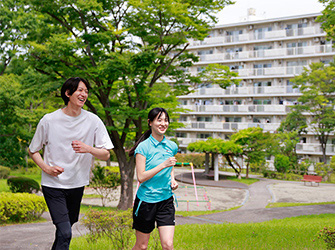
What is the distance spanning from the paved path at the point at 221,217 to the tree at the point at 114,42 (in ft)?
16.3

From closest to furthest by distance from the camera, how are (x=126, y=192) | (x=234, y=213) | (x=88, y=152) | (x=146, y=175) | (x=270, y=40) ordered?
(x=88, y=152)
(x=146, y=175)
(x=234, y=213)
(x=126, y=192)
(x=270, y=40)

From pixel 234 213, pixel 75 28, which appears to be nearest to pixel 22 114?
pixel 75 28

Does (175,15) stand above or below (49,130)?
above

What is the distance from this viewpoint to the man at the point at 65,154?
125 inches

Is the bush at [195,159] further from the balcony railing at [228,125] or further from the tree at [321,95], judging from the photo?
the tree at [321,95]

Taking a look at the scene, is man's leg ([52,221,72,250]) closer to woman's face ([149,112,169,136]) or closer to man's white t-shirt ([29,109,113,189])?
man's white t-shirt ([29,109,113,189])

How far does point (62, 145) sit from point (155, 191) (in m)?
→ 1.04

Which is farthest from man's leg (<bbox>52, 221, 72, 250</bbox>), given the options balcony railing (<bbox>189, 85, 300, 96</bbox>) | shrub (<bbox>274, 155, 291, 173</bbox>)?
balcony railing (<bbox>189, 85, 300, 96</bbox>)

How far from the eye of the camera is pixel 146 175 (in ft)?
11.4

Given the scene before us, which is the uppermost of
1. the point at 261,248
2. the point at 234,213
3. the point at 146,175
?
the point at 146,175

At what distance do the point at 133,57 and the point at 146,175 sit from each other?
10123mm

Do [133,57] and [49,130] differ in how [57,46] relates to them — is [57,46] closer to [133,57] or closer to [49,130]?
[133,57]

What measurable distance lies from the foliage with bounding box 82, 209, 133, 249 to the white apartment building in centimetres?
3638

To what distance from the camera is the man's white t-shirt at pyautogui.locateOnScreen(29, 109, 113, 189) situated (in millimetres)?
3205
